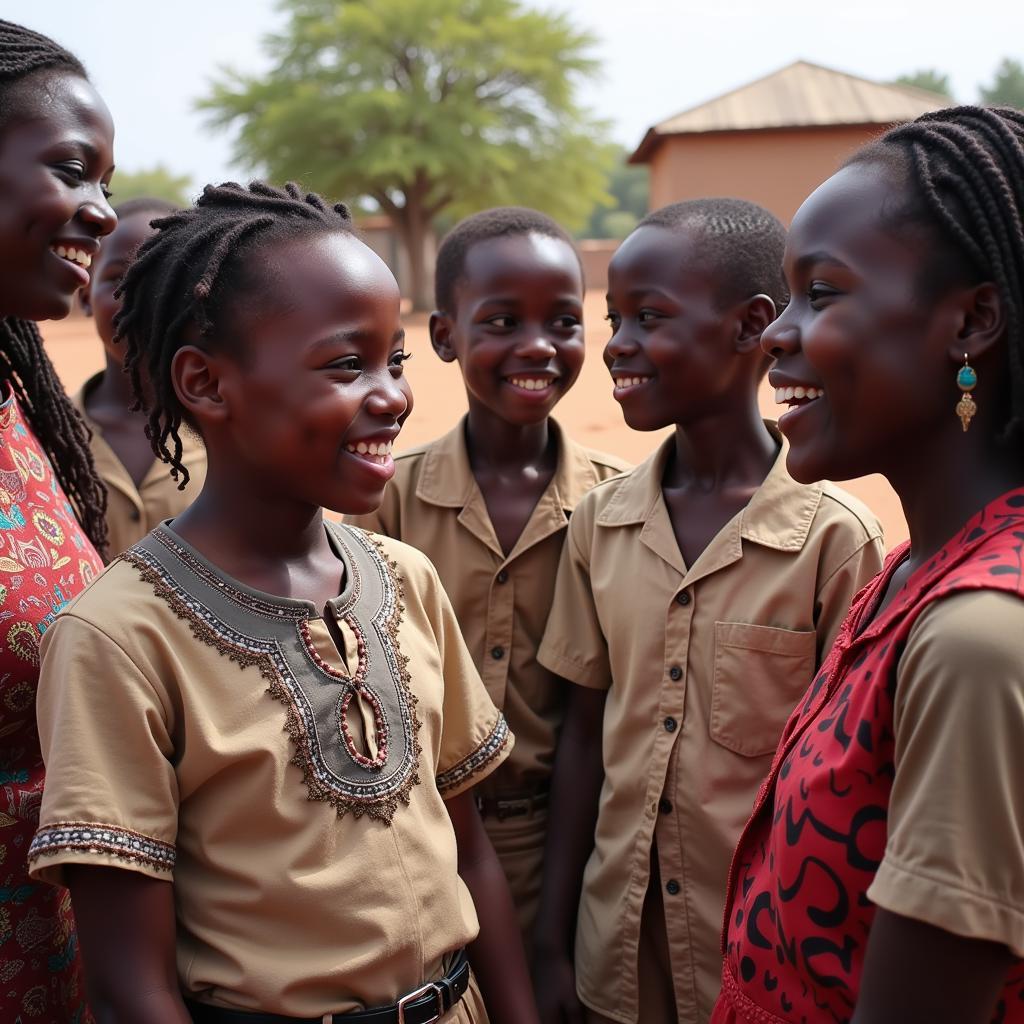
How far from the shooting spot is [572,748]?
2.72m

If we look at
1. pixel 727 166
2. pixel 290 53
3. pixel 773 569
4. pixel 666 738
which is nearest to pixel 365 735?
pixel 666 738

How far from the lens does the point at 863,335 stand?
1433 millimetres

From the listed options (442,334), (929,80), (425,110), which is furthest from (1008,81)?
(442,334)

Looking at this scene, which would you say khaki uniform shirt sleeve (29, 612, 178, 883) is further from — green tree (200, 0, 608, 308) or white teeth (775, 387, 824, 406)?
green tree (200, 0, 608, 308)

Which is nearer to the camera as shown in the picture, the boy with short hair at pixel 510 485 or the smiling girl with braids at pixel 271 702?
the smiling girl with braids at pixel 271 702

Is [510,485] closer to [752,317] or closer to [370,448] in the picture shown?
[752,317]

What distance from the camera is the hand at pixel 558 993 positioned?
258 cm

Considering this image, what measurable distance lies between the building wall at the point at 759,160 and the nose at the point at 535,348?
17.0 m

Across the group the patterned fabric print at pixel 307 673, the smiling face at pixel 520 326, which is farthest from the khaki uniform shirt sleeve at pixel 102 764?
the smiling face at pixel 520 326

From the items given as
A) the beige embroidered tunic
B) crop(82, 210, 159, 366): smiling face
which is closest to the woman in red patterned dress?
the beige embroidered tunic

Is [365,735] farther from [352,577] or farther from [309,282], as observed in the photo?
[309,282]

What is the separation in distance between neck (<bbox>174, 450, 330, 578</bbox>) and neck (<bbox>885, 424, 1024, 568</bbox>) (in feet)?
3.16

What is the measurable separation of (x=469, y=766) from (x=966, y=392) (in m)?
1.08

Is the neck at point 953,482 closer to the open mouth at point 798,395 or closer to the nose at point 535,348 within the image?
the open mouth at point 798,395
